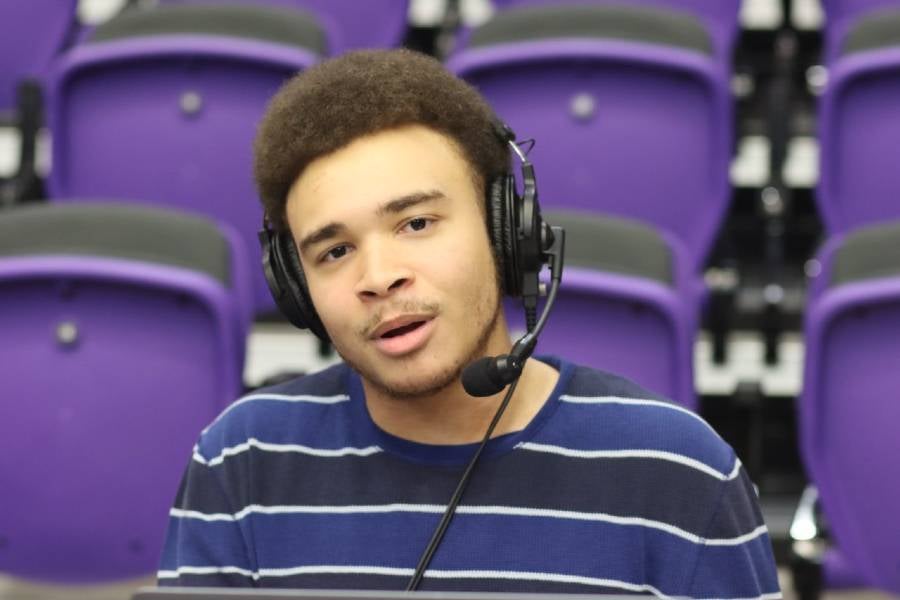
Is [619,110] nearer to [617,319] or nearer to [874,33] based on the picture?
[874,33]

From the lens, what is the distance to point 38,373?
1072 millimetres

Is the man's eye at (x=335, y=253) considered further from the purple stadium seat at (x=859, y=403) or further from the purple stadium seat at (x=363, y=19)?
the purple stadium seat at (x=363, y=19)

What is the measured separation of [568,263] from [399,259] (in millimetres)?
444

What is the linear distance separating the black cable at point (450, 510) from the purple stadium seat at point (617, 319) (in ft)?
1.32

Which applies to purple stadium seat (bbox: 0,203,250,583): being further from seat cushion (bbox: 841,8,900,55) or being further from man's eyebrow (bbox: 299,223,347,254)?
seat cushion (bbox: 841,8,900,55)

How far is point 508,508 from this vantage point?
2.19ft

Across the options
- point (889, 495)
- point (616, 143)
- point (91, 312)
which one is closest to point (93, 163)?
point (91, 312)

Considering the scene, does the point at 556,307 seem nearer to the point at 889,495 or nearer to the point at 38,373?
the point at 889,495

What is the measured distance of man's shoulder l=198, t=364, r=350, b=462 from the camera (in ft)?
2.38

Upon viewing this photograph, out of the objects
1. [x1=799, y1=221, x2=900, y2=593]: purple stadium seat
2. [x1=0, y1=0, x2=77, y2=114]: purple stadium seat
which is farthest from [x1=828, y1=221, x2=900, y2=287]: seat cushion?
[x1=0, y1=0, x2=77, y2=114]: purple stadium seat

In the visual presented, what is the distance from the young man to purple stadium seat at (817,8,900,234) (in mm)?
773

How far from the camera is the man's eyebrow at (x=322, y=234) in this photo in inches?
25.9

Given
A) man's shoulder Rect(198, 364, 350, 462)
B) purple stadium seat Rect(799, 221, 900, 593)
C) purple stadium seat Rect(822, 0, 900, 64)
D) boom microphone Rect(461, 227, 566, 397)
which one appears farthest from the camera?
purple stadium seat Rect(822, 0, 900, 64)

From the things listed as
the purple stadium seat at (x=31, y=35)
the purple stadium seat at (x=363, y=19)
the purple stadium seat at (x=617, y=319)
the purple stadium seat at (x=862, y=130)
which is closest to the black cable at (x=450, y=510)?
the purple stadium seat at (x=617, y=319)
